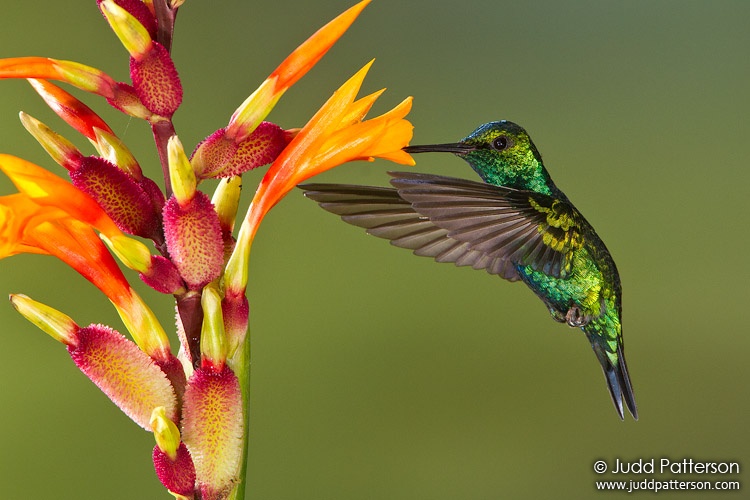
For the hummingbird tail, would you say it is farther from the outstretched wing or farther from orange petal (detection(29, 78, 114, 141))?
orange petal (detection(29, 78, 114, 141))

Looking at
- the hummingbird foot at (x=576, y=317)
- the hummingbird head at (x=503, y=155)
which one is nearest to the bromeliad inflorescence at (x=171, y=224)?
the hummingbird head at (x=503, y=155)

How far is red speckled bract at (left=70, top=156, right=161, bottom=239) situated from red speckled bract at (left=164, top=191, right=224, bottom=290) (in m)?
0.02

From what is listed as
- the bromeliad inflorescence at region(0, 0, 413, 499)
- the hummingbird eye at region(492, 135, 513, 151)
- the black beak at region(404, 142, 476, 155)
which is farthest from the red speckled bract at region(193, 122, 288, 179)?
the hummingbird eye at region(492, 135, 513, 151)

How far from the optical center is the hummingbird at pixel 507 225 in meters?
0.56

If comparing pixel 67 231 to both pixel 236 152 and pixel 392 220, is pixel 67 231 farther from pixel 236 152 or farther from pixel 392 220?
pixel 392 220

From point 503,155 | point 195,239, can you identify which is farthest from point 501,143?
point 195,239

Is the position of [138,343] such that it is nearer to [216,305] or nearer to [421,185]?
[216,305]

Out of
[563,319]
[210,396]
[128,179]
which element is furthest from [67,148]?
[563,319]

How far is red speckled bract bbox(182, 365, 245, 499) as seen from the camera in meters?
0.45

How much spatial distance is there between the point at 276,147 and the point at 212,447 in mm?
174

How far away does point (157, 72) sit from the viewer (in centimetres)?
44

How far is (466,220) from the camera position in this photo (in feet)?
1.96

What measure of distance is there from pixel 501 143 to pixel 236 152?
0.25 m

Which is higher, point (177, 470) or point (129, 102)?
point (129, 102)
